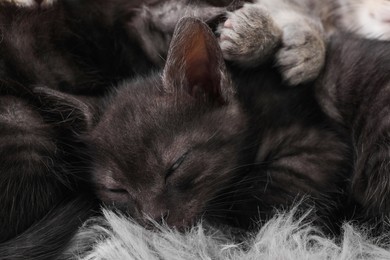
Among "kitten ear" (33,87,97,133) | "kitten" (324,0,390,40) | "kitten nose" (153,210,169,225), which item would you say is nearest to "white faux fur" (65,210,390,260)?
"kitten nose" (153,210,169,225)

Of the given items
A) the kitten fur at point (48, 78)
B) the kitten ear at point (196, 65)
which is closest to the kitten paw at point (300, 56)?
the kitten ear at point (196, 65)

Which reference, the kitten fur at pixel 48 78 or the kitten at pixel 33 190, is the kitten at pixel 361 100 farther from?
the kitten at pixel 33 190

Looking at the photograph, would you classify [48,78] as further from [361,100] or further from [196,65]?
[361,100]

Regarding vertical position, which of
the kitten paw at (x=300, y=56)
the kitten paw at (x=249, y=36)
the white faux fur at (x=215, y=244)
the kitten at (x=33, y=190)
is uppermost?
the kitten paw at (x=249, y=36)

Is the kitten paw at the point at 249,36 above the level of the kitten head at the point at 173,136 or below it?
above

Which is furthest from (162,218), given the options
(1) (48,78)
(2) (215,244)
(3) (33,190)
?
(1) (48,78)

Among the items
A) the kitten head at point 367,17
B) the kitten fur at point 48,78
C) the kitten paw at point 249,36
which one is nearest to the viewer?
the kitten fur at point 48,78

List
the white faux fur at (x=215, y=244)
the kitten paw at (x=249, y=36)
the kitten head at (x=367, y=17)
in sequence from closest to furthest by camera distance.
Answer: the white faux fur at (x=215, y=244), the kitten paw at (x=249, y=36), the kitten head at (x=367, y=17)
